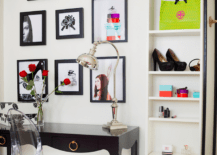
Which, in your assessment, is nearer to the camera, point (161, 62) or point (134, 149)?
point (161, 62)

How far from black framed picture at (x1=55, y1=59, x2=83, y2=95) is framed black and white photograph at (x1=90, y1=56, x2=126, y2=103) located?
0.13 metres

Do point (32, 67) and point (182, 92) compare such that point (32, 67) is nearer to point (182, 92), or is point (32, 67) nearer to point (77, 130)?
point (77, 130)

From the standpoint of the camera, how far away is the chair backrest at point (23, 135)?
172 centimetres

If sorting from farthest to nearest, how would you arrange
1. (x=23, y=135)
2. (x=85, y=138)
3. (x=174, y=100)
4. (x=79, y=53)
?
(x=79, y=53), (x=174, y=100), (x=85, y=138), (x=23, y=135)

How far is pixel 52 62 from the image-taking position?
3.09m

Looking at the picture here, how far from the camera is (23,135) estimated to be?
1.75 metres

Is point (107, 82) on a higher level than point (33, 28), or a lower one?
lower

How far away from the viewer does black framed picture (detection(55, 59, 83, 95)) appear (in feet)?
9.75

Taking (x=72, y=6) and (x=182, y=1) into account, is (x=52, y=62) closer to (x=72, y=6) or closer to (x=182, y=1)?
(x=72, y=6)

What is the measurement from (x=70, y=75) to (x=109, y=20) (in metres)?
0.67

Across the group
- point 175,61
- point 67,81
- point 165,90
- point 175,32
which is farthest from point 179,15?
point 67,81

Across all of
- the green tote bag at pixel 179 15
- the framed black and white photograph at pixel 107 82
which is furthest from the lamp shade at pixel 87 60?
the green tote bag at pixel 179 15

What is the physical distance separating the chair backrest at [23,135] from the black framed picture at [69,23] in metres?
1.39

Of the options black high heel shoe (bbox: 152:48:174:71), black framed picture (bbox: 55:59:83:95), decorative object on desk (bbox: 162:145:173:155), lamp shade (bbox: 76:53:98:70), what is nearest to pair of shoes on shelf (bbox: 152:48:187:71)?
Result: black high heel shoe (bbox: 152:48:174:71)
